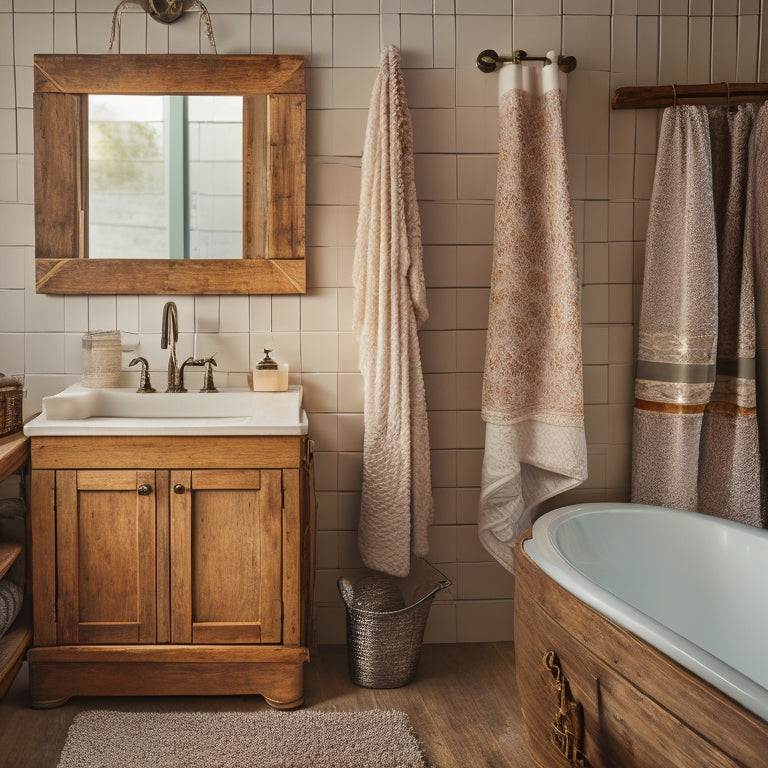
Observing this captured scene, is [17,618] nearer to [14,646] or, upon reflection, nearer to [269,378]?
[14,646]

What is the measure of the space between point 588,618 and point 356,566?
1169 mm

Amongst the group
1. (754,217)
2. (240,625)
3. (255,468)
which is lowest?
(240,625)

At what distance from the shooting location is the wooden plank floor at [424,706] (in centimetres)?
191

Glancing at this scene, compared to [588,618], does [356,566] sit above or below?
below

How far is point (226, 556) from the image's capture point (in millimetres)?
2064

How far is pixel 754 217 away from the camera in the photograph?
2314 mm

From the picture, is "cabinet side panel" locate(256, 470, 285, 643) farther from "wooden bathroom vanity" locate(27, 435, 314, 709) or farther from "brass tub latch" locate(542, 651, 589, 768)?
"brass tub latch" locate(542, 651, 589, 768)

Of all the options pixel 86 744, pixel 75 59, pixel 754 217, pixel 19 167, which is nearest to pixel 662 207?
pixel 754 217

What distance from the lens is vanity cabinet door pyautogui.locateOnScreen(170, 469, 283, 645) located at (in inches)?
80.5

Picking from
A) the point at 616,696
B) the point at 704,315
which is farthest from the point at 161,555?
the point at 704,315

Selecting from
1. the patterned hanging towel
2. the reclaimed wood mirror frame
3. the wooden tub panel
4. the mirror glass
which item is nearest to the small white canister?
the reclaimed wood mirror frame

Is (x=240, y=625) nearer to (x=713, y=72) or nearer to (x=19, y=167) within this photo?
(x=19, y=167)

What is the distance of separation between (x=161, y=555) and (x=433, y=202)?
1.34 meters

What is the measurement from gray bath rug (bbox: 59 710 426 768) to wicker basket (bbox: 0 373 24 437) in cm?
79
